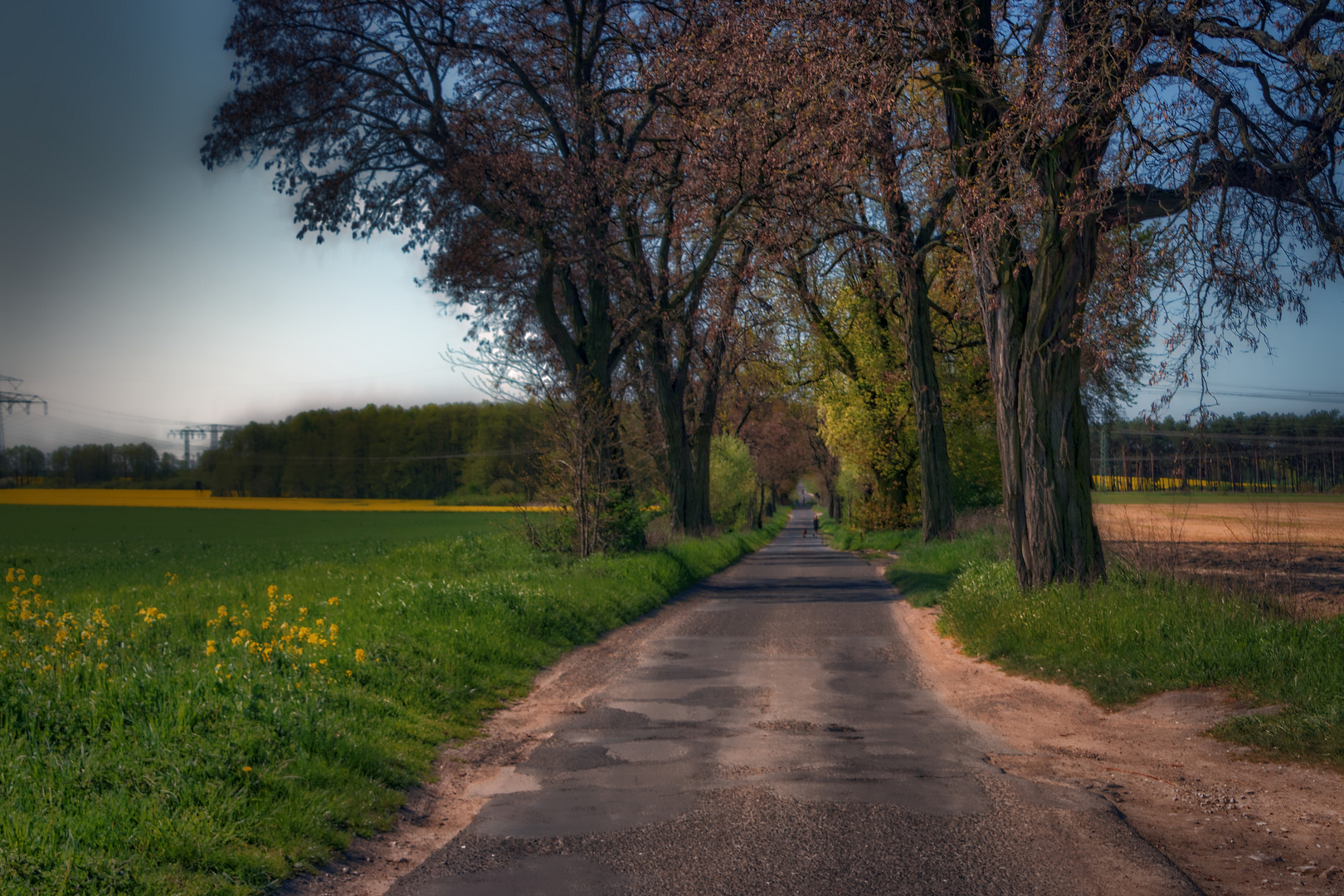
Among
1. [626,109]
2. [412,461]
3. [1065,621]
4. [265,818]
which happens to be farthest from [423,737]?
[412,461]

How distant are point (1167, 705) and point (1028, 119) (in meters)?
6.26

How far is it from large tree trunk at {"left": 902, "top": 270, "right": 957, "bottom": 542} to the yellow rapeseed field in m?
50.2

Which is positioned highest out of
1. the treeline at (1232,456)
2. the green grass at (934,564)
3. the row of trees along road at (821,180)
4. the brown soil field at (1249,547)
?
the row of trees along road at (821,180)

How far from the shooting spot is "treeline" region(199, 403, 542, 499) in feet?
293

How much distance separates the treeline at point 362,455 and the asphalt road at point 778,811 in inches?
3140

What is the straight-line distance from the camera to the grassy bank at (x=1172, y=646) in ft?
20.9

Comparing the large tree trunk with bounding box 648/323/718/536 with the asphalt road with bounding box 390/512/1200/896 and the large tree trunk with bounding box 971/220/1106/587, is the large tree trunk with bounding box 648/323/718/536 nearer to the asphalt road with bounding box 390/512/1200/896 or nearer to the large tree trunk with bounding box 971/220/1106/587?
the large tree trunk with bounding box 971/220/1106/587

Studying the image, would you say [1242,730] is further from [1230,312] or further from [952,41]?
[952,41]

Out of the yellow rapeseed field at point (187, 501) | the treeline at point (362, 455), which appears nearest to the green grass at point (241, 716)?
the yellow rapeseed field at point (187, 501)

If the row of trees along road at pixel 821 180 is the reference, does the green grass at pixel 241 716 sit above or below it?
below

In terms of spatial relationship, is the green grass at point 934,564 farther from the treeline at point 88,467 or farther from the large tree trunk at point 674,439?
the treeline at point 88,467

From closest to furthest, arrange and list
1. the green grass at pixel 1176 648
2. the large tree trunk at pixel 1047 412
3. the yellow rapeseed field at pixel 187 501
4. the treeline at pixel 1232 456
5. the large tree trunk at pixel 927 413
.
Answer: the green grass at pixel 1176 648 < the treeline at pixel 1232 456 < the large tree trunk at pixel 1047 412 < the large tree trunk at pixel 927 413 < the yellow rapeseed field at pixel 187 501

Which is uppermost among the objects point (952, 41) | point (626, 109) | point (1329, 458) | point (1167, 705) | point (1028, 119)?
point (626, 109)

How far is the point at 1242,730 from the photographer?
644 cm
